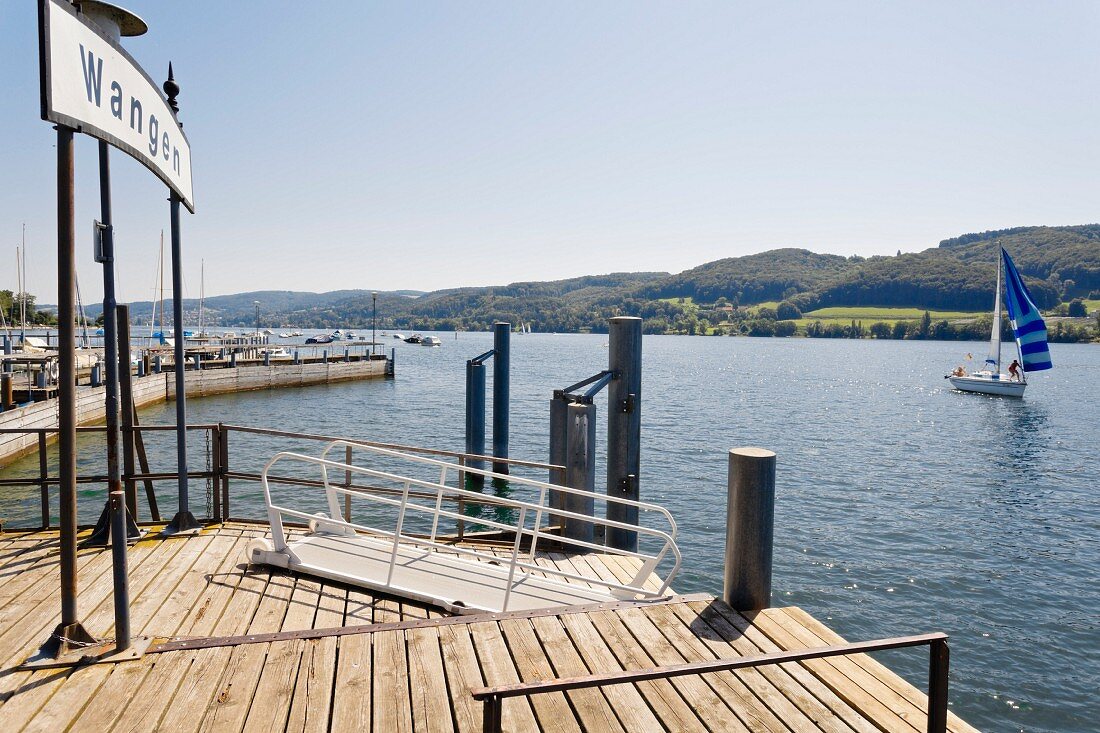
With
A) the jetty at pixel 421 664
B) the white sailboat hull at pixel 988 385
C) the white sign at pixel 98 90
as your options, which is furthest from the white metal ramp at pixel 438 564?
the white sailboat hull at pixel 988 385

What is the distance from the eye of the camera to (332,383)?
53.8 metres

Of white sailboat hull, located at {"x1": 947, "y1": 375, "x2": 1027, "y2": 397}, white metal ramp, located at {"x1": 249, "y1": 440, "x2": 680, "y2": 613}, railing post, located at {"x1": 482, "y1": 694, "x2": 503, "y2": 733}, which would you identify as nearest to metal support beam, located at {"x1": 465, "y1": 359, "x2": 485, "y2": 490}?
white metal ramp, located at {"x1": 249, "y1": 440, "x2": 680, "y2": 613}

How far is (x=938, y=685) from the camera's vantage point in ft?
10.9

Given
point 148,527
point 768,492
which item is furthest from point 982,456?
point 148,527

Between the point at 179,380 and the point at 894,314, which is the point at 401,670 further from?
the point at 894,314

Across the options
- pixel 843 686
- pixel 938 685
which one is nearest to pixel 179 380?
pixel 843 686

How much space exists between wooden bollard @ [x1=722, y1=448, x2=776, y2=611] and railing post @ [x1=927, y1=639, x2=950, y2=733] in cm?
190

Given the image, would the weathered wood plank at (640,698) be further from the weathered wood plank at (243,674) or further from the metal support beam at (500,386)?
the metal support beam at (500,386)

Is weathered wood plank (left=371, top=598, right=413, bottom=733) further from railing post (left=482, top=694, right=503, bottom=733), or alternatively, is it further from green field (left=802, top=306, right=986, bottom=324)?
green field (left=802, top=306, right=986, bottom=324)

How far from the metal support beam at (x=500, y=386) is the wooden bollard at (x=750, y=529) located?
48.9 feet

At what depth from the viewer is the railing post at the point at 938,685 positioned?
327 cm

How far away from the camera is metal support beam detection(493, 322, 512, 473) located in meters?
20.6

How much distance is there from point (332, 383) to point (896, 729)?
5376cm

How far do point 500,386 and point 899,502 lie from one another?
12.3m
